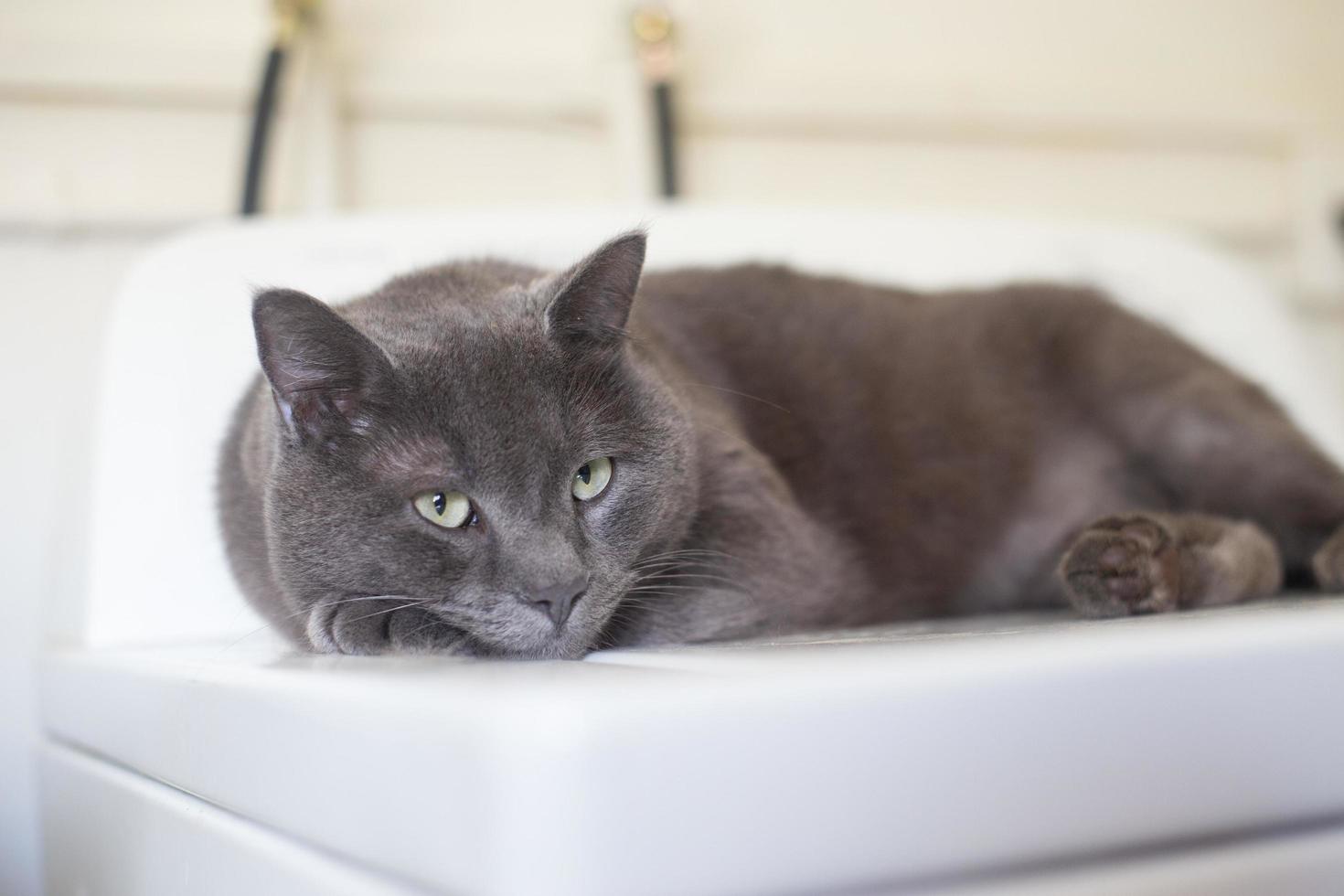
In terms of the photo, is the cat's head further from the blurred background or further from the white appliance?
the blurred background

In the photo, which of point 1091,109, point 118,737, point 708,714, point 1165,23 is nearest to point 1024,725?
point 708,714

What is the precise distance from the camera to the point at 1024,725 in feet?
1.63

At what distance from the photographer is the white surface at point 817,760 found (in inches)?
17.4

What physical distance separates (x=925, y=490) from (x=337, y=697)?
92cm

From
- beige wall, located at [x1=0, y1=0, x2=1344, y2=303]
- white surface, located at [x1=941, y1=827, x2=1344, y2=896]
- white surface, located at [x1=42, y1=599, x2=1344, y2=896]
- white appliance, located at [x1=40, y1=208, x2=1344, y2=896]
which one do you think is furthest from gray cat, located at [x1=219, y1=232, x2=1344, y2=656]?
beige wall, located at [x1=0, y1=0, x2=1344, y2=303]

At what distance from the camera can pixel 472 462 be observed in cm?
82

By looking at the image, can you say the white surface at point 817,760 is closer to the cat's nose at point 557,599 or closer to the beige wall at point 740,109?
the cat's nose at point 557,599

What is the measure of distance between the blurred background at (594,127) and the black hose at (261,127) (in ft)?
0.04

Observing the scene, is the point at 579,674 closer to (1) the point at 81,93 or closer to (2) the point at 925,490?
(2) the point at 925,490

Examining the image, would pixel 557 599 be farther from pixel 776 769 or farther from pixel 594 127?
pixel 594 127

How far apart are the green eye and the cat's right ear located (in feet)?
0.53

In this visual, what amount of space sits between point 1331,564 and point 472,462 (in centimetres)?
86

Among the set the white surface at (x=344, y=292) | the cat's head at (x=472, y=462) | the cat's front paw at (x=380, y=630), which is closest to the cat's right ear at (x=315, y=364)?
the cat's head at (x=472, y=462)

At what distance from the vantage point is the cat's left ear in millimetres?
879
